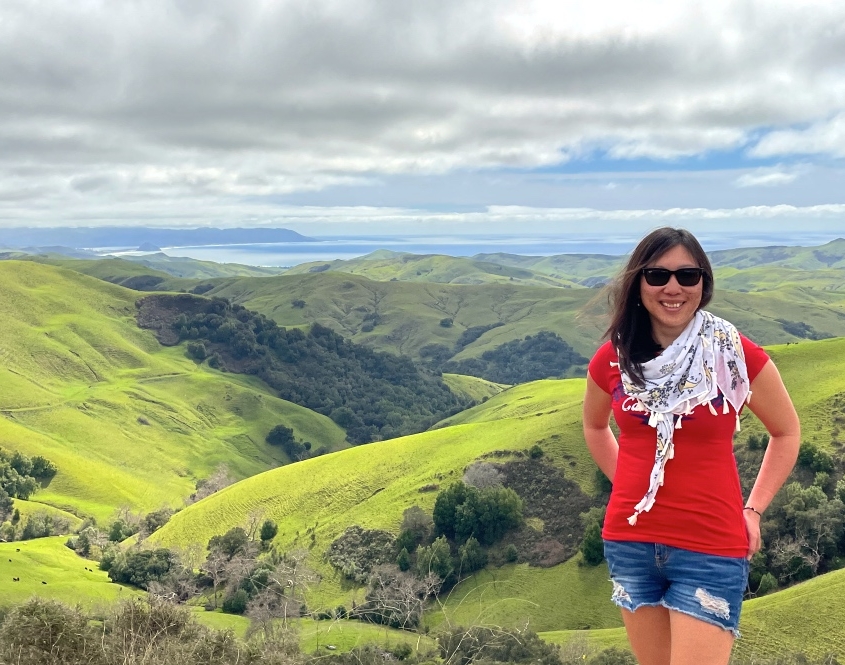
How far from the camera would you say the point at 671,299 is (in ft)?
21.4

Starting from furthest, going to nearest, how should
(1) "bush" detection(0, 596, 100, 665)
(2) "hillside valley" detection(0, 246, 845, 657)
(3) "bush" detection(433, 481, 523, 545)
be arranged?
(3) "bush" detection(433, 481, 523, 545)
(2) "hillside valley" detection(0, 246, 845, 657)
(1) "bush" detection(0, 596, 100, 665)

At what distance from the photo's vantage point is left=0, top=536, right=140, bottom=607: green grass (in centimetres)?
5181

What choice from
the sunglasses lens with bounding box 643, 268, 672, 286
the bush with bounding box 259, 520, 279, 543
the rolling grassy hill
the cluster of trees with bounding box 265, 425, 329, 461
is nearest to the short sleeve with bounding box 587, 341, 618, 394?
the sunglasses lens with bounding box 643, 268, 672, 286

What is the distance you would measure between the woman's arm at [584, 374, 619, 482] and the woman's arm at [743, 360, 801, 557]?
1.36m

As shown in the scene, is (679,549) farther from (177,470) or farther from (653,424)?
(177,470)

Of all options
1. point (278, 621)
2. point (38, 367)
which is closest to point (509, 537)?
point (278, 621)

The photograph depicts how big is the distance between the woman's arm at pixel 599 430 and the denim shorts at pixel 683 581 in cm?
98

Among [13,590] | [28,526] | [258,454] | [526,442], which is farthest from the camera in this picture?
[258,454]

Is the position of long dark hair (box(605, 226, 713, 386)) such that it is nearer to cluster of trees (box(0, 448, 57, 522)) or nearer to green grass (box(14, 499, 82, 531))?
green grass (box(14, 499, 82, 531))

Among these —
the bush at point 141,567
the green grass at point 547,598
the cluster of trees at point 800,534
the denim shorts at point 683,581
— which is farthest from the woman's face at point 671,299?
the bush at point 141,567

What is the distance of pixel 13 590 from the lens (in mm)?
51438

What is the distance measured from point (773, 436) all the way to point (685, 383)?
1195 millimetres

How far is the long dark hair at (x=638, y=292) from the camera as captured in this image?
6.57 m

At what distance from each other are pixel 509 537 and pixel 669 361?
66795 millimetres
